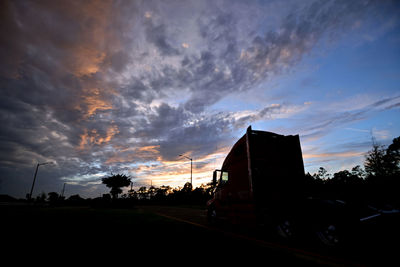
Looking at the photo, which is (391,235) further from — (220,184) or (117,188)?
(117,188)

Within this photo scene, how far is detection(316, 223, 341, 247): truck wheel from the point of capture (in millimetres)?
5027

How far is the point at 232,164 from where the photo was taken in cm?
816

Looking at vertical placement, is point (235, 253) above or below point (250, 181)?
below

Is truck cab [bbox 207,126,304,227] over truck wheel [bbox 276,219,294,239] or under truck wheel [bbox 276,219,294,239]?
over

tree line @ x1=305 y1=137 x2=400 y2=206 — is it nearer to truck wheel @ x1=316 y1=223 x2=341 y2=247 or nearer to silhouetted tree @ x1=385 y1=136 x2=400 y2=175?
silhouetted tree @ x1=385 y1=136 x2=400 y2=175

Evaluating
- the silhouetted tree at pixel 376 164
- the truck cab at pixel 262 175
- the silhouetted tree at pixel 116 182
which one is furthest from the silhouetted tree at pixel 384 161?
the silhouetted tree at pixel 116 182

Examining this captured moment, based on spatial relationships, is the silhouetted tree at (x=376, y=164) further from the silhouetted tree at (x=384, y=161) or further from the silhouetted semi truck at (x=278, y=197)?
the silhouetted semi truck at (x=278, y=197)

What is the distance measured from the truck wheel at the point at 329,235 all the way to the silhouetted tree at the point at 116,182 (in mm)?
65629

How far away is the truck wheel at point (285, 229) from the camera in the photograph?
19.6 ft

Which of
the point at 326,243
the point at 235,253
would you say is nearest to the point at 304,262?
the point at 235,253

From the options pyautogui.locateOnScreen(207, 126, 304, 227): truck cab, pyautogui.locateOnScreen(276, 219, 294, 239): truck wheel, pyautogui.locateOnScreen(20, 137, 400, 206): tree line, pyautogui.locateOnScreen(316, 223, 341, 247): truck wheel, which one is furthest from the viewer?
pyautogui.locateOnScreen(20, 137, 400, 206): tree line

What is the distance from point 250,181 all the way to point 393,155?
2280 inches

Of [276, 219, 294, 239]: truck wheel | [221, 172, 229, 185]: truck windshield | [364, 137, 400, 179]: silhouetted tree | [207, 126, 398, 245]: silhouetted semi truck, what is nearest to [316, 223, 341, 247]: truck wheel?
[207, 126, 398, 245]: silhouetted semi truck

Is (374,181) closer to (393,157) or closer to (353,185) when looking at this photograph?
(353,185)
